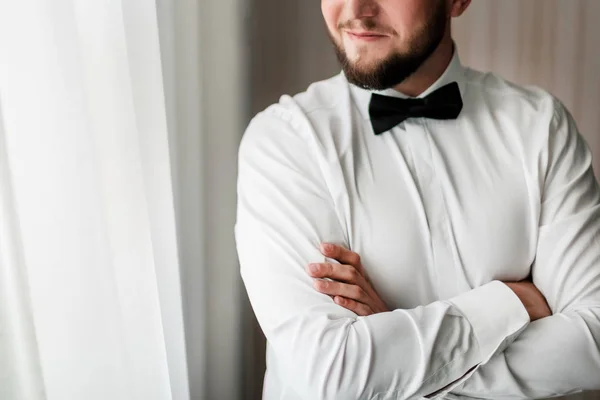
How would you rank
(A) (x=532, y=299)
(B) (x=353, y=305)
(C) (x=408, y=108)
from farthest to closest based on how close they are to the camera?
(C) (x=408, y=108)
(A) (x=532, y=299)
(B) (x=353, y=305)

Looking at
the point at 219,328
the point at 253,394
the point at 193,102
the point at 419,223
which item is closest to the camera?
the point at 419,223

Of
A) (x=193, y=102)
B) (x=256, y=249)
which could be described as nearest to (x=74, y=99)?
(x=256, y=249)

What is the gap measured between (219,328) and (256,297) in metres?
0.62

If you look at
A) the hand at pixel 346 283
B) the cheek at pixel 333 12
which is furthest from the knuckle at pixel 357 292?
the cheek at pixel 333 12

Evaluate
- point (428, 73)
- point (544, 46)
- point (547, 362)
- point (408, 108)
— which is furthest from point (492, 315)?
point (544, 46)

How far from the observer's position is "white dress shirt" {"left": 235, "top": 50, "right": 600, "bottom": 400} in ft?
3.83

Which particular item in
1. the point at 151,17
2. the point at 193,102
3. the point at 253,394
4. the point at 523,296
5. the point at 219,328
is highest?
the point at 151,17

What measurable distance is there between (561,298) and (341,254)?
1.51 feet

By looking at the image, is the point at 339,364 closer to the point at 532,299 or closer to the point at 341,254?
the point at 341,254

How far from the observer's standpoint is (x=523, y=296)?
1.31 metres

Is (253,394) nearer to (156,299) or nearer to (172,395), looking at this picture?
(172,395)

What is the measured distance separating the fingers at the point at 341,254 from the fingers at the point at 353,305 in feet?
0.26

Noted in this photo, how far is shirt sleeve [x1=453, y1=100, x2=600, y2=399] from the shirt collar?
25 cm

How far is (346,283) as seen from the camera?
1.23m
